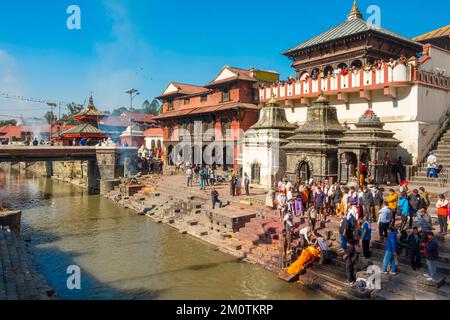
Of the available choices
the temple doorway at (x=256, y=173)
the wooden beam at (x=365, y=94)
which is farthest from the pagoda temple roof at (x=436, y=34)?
the temple doorway at (x=256, y=173)

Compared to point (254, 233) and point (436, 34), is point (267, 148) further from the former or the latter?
point (436, 34)

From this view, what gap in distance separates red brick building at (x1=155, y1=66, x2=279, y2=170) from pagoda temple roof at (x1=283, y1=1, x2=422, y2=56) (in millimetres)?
4658

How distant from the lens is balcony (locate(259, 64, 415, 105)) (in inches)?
717

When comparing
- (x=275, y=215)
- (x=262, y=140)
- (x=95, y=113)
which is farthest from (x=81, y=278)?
(x=95, y=113)

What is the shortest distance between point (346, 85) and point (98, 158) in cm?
2292

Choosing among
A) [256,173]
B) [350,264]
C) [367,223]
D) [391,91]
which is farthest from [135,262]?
[391,91]

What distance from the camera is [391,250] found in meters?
9.45

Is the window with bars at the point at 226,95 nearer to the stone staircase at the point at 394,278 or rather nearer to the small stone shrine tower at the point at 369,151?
the small stone shrine tower at the point at 369,151

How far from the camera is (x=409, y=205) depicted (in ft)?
36.7

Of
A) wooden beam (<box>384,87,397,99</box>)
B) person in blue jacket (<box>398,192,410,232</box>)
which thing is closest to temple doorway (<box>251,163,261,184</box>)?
wooden beam (<box>384,87,397,99</box>)

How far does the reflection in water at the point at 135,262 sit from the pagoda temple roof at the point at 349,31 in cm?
1632

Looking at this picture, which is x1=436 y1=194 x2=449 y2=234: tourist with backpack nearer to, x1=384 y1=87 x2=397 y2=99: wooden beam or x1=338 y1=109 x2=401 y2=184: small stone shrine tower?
x1=338 y1=109 x2=401 y2=184: small stone shrine tower

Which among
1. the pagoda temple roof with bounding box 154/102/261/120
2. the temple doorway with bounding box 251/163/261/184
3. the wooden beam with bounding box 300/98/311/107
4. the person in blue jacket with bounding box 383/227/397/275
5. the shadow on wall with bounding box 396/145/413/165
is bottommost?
the person in blue jacket with bounding box 383/227/397/275

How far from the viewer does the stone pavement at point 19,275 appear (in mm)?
9531
